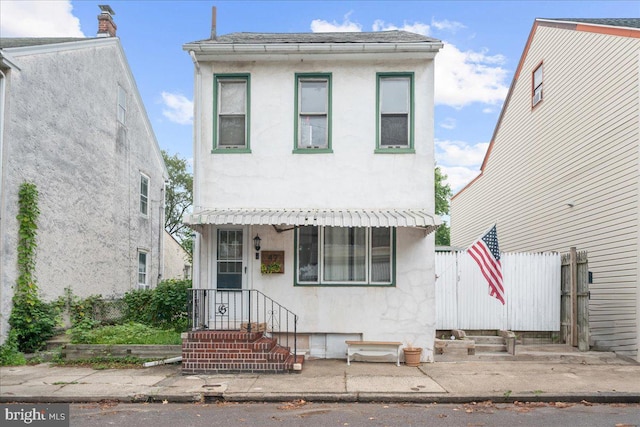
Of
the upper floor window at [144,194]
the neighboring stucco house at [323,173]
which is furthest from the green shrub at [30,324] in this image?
the upper floor window at [144,194]

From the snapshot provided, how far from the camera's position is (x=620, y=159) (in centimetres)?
1116

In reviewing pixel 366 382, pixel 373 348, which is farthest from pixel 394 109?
pixel 366 382

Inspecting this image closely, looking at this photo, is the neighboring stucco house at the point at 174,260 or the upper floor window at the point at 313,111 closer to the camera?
the upper floor window at the point at 313,111

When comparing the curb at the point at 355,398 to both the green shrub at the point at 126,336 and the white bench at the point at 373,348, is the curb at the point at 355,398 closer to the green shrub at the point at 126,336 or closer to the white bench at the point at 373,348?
the white bench at the point at 373,348

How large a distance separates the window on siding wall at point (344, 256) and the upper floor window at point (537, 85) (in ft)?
27.2

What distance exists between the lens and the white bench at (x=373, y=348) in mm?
9992

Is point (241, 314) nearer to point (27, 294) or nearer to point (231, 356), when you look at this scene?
point (231, 356)

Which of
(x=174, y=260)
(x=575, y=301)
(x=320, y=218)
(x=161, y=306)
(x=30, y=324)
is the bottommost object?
(x=30, y=324)

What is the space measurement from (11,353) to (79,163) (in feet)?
17.5

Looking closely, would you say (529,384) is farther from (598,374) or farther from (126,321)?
(126,321)

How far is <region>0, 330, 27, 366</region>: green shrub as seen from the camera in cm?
1024

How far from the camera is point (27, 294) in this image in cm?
1123

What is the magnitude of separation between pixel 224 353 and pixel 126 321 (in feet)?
17.1

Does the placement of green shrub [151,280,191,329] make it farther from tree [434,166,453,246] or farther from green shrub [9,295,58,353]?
tree [434,166,453,246]
